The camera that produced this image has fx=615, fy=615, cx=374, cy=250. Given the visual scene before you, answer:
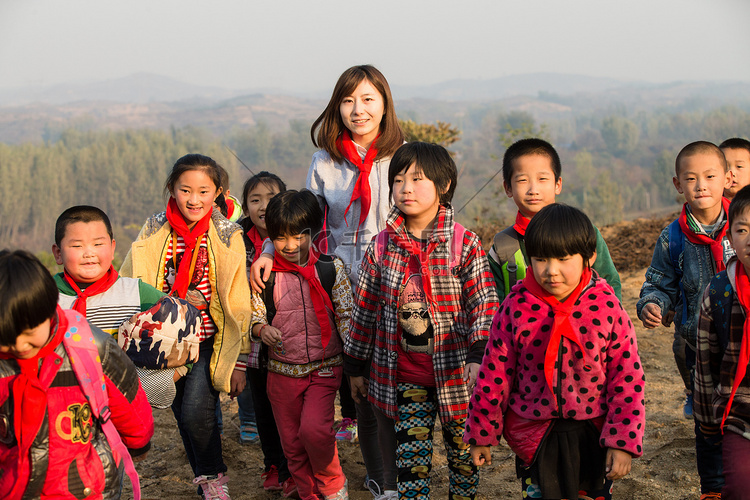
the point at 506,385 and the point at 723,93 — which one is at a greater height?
the point at 723,93

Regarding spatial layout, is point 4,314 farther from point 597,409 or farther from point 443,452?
point 443,452

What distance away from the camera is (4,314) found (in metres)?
2.00

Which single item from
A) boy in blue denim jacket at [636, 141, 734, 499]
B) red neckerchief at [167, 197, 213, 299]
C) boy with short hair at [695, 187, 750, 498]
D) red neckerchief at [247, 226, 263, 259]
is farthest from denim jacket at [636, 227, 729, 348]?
red neckerchief at [167, 197, 213, 299]

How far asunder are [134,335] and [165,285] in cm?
60

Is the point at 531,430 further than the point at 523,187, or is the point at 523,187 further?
the point at 523,187

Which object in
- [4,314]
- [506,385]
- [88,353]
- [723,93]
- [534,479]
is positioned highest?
[723,93]

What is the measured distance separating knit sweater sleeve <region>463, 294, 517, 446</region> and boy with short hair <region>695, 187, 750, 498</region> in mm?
808

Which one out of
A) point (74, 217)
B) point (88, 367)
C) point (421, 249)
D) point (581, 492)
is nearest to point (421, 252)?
point (421, 249)

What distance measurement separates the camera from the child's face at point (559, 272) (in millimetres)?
2434

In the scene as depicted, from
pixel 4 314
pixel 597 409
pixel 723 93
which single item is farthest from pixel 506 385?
pixel 723 93

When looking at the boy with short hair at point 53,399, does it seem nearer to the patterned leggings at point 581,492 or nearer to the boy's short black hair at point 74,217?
the boy's short black hair at point 74,217

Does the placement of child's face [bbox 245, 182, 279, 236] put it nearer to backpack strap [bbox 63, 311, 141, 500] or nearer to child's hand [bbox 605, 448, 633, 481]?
backpack strap [bbox 63, 311, 141, 500]

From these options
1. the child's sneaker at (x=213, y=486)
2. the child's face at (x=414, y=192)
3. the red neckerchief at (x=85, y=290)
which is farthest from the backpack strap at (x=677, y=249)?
the red neckerchief at (x=85, y=290)

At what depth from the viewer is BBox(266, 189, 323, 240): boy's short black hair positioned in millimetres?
3480
